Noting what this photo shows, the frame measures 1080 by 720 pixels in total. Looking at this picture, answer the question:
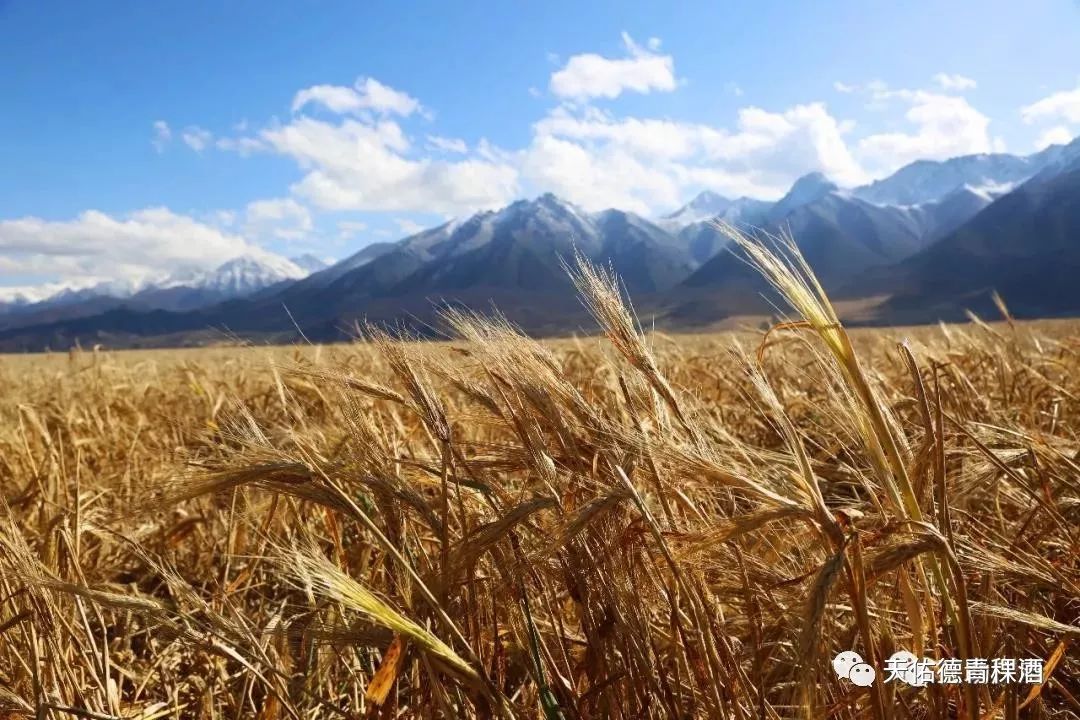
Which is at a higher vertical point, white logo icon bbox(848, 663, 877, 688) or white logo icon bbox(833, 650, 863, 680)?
white logo icon bbox(848, 663, 877, 688)

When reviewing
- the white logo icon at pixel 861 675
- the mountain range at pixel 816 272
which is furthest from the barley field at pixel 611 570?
the mountain range at pixel 816 272

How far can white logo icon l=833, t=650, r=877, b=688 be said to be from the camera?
2.94ft

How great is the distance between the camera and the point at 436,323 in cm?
159

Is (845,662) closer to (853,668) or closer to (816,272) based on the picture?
(853,668)

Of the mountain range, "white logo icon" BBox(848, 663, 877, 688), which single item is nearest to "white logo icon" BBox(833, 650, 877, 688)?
"white logo icon" BBox(848, 663, 877, 688)

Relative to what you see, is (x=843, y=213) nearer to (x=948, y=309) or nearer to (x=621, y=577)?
(x=948, y=309)

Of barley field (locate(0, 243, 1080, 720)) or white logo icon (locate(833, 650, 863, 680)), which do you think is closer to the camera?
barley field (locate(0, 243, 1080, 720))

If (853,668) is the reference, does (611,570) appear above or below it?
above

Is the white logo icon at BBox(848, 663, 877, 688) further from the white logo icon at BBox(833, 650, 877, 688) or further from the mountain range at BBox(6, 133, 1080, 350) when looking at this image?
the mountain range at BBox(6, 133, 1080, 350)

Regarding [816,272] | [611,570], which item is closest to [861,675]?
[611,570]

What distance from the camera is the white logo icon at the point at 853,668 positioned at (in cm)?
90

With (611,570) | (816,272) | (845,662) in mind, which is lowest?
(845,662)

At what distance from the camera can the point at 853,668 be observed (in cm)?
92

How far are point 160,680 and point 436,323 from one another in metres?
1.08
